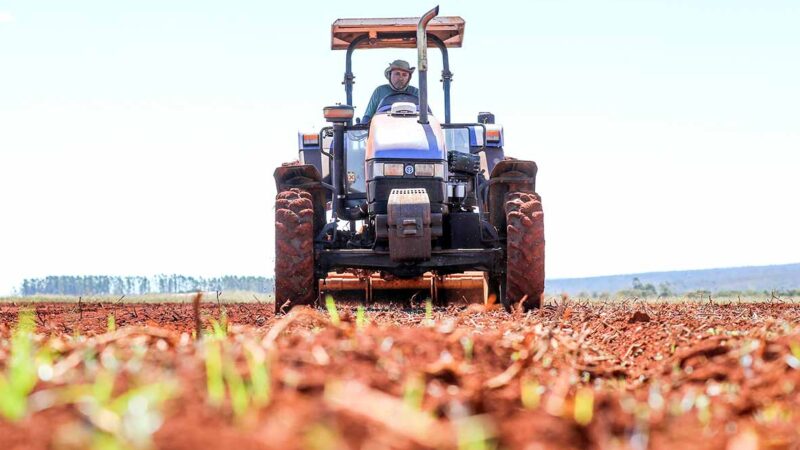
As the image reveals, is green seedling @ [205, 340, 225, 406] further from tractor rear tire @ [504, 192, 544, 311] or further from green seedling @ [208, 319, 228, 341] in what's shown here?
tractor rear tire @ [504, 192, 544, 311]

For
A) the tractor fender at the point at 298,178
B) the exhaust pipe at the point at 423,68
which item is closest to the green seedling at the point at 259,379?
the tractor fender at the point at 298,178

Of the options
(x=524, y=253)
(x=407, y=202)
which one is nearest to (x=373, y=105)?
(x=407, y=202)

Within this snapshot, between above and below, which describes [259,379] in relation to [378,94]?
below

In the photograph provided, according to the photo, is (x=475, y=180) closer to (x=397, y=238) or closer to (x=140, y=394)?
(x=397, y=238)

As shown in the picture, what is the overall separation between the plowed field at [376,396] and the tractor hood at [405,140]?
268 inches

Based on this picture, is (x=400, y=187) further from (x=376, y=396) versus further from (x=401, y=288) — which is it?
(x=376, y=396)

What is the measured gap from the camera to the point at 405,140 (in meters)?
10.9

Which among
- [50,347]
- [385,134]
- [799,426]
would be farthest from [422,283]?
[799,426]

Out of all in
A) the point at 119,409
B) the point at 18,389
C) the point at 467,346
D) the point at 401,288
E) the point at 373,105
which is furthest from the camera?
the point at 401,288

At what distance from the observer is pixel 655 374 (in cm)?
412

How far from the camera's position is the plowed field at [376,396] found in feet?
5.91

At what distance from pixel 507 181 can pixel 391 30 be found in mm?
2710

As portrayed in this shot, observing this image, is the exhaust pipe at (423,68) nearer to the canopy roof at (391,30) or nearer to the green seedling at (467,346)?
the canopy roof at (391,30)

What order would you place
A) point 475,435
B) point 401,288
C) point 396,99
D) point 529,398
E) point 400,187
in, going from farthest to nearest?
1. point 401,288
2. point 396,99
3. point 400,187
4. point 529,398
5. point 475,435
